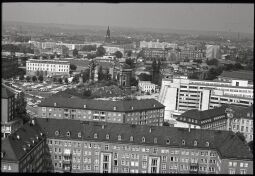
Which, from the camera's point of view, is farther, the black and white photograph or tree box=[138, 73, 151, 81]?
tree box=[138, 73, 151, 81]

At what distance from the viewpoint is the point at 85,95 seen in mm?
14453

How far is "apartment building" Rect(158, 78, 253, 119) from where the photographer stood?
11.9 meters

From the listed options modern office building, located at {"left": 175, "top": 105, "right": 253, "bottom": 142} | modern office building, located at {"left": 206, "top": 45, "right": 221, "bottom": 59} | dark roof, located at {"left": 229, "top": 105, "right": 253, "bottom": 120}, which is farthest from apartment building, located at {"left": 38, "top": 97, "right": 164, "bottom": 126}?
modern office building, located at {"left": 206, "top": 45, "right": 221, "bottom": 59}

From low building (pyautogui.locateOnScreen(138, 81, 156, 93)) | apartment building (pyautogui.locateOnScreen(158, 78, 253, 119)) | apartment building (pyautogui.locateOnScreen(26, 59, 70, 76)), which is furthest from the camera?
apartment building (pyautogui.locateOnScreen(26, 59, 70, 76))

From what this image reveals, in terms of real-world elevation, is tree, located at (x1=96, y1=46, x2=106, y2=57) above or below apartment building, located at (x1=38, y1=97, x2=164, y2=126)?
above

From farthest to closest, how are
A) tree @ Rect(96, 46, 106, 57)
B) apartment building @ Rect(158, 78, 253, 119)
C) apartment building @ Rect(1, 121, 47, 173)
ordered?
tree @ Rect(96, 46, 106, 57) < apartment building @ Rect(158, 78, 253, 119) < apartment building @ Rect(1, 121, 47, 173)

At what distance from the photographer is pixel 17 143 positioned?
5.73m

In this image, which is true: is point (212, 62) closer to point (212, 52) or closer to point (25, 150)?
point (212, 52)

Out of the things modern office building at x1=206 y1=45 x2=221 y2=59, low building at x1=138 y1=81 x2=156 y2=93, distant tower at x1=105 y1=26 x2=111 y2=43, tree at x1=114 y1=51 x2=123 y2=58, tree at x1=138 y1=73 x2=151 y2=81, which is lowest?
low building at x1=138 y1=81 x2=156 y2=93

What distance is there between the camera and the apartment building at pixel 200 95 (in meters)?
11.9

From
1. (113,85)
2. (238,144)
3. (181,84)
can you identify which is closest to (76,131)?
(238,144)

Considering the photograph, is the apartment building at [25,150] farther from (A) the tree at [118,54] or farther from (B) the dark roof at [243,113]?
(A) the tree at [118,54]

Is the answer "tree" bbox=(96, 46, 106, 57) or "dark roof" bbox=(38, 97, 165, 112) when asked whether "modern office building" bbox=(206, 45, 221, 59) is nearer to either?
"tree" bbox=(96, 46, 106, 57)

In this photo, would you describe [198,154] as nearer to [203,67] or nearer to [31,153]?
[31,153]
